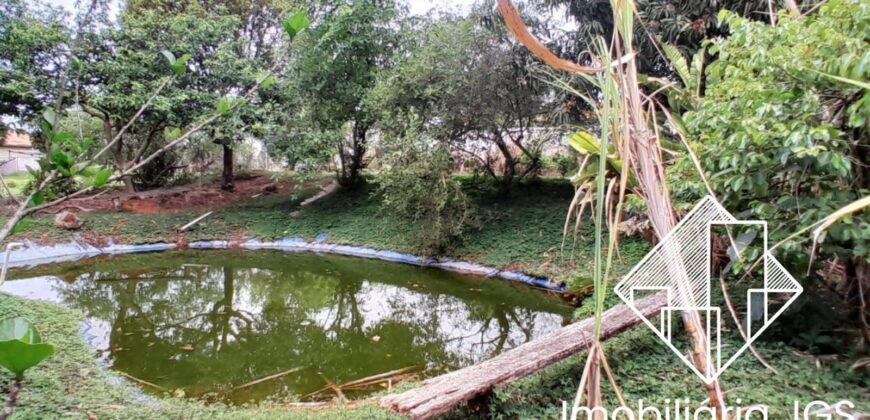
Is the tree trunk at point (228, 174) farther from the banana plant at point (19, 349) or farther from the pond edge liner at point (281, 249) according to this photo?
the banana plant at point (19, 349)

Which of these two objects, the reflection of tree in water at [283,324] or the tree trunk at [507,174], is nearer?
the reflection of tree in water at [283,324]

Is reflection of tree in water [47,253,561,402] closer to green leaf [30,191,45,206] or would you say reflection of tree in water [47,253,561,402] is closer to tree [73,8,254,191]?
green leaf [30,191,45,206]

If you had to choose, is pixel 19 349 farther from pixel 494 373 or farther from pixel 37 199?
pixel 494 373

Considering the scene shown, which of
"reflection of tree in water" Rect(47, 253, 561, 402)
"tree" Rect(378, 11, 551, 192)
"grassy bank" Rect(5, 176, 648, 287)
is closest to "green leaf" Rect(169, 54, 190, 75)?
"reflection of tree in water" Rect(47, 253, 561, 402)

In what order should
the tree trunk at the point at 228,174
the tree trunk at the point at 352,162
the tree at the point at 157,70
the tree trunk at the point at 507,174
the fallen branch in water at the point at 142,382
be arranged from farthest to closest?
1. the tree trunk at the point at 228,174
2. the tree trunk at the point at 352,162
3. the tree trunk at the point at 507,174
4. the tree at the point at 157,70
5. the fallen branch in water at the point at 142,382

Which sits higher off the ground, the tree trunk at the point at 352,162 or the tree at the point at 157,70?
the tree at the point at 157,70

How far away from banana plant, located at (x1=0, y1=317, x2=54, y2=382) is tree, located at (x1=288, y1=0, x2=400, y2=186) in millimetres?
6551

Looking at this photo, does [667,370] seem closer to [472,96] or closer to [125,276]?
[472,96]

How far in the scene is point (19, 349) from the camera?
384 millimetres

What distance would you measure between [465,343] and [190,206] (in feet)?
23.4

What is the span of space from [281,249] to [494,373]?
5987 mm

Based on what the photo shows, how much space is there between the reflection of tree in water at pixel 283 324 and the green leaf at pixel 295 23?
2.62m

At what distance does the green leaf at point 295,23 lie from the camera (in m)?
0.68

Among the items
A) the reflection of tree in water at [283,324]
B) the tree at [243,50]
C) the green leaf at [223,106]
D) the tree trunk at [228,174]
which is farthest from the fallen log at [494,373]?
the tree trunk at [228,174]
